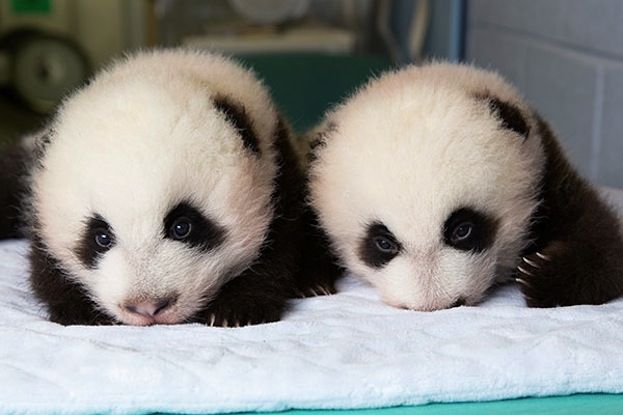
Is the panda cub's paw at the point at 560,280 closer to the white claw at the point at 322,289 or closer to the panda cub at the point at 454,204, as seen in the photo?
the panda cub at the point at 454,204

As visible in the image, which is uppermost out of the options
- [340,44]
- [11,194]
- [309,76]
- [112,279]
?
[112,279]

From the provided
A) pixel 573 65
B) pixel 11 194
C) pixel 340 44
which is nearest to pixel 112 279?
pixel 11 194

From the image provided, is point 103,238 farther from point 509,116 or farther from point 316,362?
point 509,116

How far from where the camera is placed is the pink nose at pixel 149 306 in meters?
1.25

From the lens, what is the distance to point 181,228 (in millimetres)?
1266

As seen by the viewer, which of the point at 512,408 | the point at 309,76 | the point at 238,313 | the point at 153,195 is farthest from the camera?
the point at 309,76

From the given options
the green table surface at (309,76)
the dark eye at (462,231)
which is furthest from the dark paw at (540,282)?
the green table surface at (309,76)

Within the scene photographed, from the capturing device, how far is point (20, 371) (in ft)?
3.78

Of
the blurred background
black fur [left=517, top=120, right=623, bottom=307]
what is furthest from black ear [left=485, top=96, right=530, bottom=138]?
the blurred background

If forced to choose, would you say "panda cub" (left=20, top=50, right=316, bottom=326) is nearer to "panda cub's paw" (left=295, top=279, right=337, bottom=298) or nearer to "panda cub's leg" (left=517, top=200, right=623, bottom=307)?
"panda cub's paw" (left=295, top=279, right=337, bottom=298)

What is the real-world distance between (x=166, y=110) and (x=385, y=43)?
2.74 meters

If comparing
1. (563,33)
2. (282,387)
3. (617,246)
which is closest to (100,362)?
(282,387)

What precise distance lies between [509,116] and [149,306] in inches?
21.4

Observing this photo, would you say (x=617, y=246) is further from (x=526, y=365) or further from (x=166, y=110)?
(x=166, y=110)
